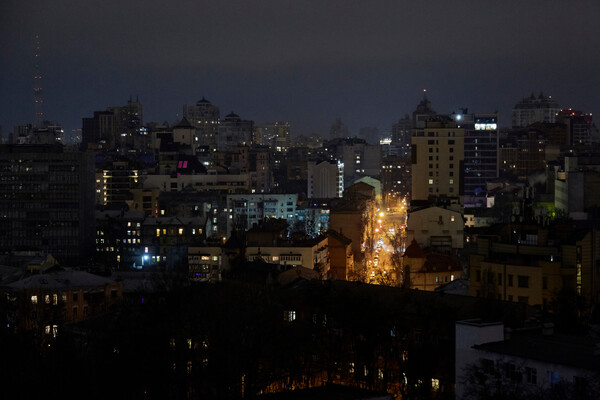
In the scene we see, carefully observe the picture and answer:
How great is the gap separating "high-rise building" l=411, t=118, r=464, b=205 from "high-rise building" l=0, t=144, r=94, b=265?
12231mm

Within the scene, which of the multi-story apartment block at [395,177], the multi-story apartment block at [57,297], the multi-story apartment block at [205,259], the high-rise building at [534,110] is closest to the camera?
the multi-story apartment block at [57,297]

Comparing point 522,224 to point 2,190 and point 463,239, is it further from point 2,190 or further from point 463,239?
point 2,190

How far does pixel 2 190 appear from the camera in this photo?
39.5 m

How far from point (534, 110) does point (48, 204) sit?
2881 inches

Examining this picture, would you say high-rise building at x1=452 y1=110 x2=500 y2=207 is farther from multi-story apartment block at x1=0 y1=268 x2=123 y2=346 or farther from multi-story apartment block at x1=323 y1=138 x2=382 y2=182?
multi-story apartment block at x1=0 y1=268 x2=123 y2=346

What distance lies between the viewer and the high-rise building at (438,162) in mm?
41844

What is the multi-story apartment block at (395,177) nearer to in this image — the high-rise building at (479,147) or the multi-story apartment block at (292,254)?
the high-rise building at (479,147)

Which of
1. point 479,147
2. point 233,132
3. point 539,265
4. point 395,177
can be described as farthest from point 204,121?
point 539,265

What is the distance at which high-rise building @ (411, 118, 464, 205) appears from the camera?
137 ft

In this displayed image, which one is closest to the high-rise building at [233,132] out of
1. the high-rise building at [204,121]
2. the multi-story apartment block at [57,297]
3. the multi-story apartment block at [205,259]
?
the high-rise building at [204,121]

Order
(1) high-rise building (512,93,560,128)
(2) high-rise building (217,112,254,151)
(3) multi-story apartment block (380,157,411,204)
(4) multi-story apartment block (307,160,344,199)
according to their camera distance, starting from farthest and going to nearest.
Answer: (1) high-rise building (512,93,560,128)
(2) high-rise building (217,112,254,151)
(3) multi-story apartment block (380,157,411,204)
(4) multi-story apartment block (307,160,344,199)

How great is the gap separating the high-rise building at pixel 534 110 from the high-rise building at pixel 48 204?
229 ft

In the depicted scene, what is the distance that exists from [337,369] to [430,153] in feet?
93.3

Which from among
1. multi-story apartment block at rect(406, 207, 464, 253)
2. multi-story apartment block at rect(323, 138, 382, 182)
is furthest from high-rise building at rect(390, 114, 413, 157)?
multi-story apartment block at rect(406, 207, 464, 253)
